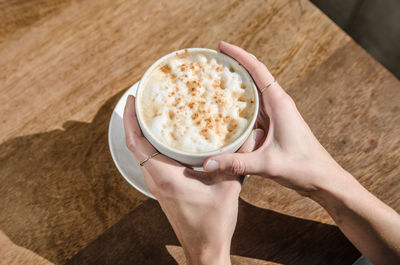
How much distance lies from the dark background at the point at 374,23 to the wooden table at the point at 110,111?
0.93 m

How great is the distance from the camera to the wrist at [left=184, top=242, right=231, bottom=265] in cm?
71

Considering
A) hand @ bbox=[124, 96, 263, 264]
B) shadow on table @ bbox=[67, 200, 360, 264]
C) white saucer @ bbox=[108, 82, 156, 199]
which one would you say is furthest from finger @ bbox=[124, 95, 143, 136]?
shadow on table @ bbox=[67, 200, 360, 264]

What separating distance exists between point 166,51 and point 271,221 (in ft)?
1.89

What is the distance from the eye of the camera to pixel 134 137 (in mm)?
720

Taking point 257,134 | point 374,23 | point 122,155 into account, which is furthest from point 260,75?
point 374,23

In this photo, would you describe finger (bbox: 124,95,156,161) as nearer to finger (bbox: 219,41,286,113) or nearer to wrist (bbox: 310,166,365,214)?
finger (bbox: 219,41,286,113)

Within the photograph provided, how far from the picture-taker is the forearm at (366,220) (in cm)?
75

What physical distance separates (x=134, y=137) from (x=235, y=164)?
0.24 m

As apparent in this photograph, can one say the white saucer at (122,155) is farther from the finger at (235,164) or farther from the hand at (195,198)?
the finger at (235,164)

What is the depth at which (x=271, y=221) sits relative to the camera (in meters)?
0.82

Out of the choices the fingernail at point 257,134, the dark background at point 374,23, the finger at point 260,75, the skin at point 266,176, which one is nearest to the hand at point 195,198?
the skin at point 266,176

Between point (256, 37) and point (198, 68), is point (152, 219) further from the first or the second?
point (256, 37)

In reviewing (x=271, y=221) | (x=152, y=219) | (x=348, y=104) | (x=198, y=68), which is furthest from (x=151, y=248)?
(x=348, y=104)

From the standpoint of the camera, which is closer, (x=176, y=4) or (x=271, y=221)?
(x=271, y=221)
